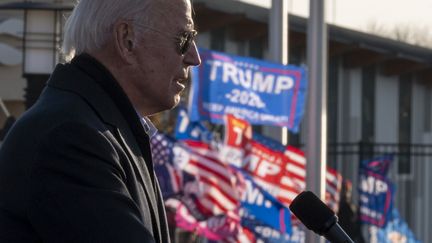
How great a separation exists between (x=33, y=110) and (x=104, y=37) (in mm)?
255

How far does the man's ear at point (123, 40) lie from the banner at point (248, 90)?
24.6 feet

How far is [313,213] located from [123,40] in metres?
0.59

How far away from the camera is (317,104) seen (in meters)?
9.67

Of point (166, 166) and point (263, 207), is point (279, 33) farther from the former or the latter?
point (166, 166)

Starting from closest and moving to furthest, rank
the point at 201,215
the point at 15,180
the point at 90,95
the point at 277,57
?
1. the point at 15,180
2. the point at 90,95
3. the point at 201,215
4. the point at 277,57

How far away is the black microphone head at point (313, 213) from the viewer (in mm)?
2582

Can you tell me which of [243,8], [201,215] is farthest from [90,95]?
[243,8]

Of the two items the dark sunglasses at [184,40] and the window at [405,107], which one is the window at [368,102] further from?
the dark sunglasses at [184,40]

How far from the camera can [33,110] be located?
220 cm

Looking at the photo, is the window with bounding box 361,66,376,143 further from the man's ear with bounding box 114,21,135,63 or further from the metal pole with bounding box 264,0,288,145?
the man's ear with bounding box 114,21,135,63

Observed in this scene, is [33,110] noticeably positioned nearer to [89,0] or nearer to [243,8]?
[89,0]

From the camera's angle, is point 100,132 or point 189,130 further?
point 189,130

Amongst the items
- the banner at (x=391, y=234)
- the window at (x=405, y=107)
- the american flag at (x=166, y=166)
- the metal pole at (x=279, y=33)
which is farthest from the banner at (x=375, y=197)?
the window at (x=405, y=107)

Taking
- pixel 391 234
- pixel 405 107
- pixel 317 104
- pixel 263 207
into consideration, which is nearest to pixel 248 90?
pixel 317 104
